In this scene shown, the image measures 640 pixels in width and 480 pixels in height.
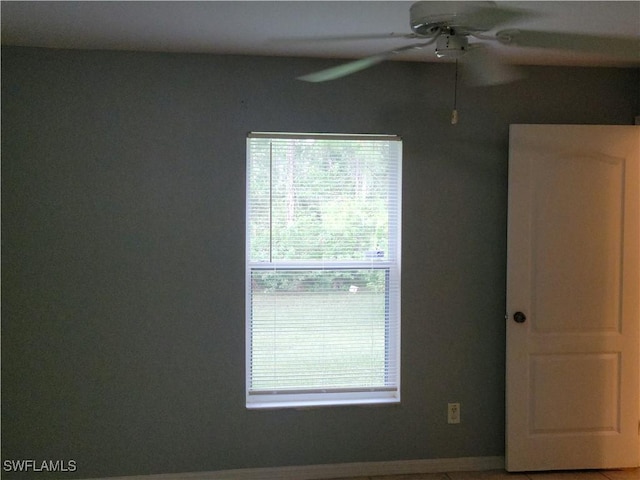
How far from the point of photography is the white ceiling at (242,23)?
2604 millimetres

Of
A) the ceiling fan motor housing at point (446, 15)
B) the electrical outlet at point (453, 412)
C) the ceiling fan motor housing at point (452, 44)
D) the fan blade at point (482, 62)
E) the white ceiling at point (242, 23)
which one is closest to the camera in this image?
the ceiling fan motor housing at point (446, 15)

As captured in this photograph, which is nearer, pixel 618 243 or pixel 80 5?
pixel 80 5

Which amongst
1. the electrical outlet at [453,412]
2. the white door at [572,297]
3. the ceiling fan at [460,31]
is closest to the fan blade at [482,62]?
the ceiling fan at [460,31]

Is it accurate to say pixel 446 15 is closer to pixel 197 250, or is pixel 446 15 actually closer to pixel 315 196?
pixel 315 196

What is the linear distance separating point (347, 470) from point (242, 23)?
95.6 inches

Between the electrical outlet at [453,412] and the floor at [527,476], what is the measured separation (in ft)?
0.99

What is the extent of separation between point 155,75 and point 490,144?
188 centimetres

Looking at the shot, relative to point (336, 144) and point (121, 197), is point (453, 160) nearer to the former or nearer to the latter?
point (336, 144)

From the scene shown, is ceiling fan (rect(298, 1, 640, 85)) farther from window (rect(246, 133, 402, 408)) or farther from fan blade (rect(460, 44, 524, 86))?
window (rect(246, 133, 402, 408))

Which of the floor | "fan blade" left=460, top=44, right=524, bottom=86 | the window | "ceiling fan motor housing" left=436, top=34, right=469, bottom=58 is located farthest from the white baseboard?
"ceiling fan motor housing" left=436, top=34, right=469, bottom=58

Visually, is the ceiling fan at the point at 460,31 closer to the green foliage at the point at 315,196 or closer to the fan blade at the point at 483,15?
the fan blade at the point at 483,15

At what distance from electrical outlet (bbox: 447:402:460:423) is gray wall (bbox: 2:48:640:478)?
0.12ft

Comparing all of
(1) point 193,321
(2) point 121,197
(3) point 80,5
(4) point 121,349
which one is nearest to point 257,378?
(1) point 193,321

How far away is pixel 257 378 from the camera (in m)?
3.63
